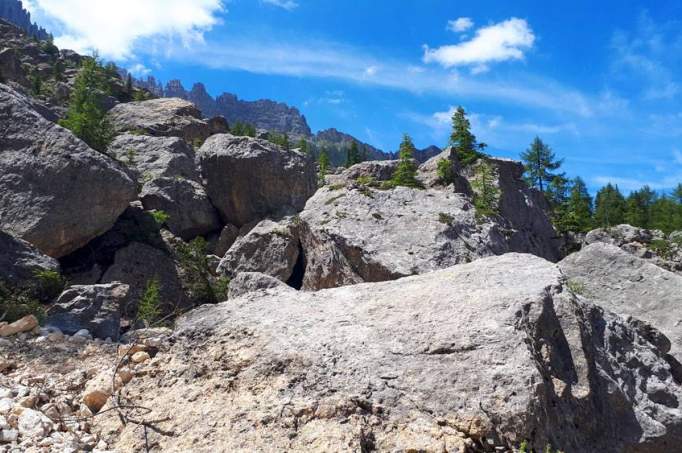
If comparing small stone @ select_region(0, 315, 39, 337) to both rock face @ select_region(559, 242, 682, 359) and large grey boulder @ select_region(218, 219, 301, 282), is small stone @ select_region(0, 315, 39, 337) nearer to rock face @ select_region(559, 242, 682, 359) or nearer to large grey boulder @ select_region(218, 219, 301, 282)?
rock face @ select_region(559, 242, 682, 359)

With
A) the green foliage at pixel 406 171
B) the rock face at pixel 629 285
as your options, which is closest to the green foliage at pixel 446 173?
the green foliage at pixel 406 171

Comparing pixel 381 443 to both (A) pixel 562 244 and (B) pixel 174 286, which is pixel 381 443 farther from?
(A) pixel 562 244

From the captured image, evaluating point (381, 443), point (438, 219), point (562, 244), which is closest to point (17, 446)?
point (381, 443)

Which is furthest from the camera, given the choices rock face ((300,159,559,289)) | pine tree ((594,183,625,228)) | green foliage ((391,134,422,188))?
pine tree ((594,183,625,228))

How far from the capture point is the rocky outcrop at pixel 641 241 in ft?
122

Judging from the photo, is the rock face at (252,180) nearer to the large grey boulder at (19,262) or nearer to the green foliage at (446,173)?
the green foliage at (446,173)

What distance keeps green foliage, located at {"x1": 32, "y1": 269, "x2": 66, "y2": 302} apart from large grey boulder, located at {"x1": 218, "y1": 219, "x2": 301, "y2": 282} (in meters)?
9.11

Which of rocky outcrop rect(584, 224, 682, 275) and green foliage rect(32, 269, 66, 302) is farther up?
rocky outcrop rect(584, 224, 682, 275)

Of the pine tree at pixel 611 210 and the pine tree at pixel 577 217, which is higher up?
the pine tree at pixel 611 210

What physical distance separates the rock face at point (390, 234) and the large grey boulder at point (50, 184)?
27.6 ft

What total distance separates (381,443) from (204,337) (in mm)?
3315

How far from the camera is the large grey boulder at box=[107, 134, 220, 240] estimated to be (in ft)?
95.7

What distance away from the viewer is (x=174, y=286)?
22703 mm

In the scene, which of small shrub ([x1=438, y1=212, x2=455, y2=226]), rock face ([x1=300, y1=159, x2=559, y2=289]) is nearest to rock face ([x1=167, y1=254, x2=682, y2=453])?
rock face ([x1=300, y1=159, x2=559, y2=289])
